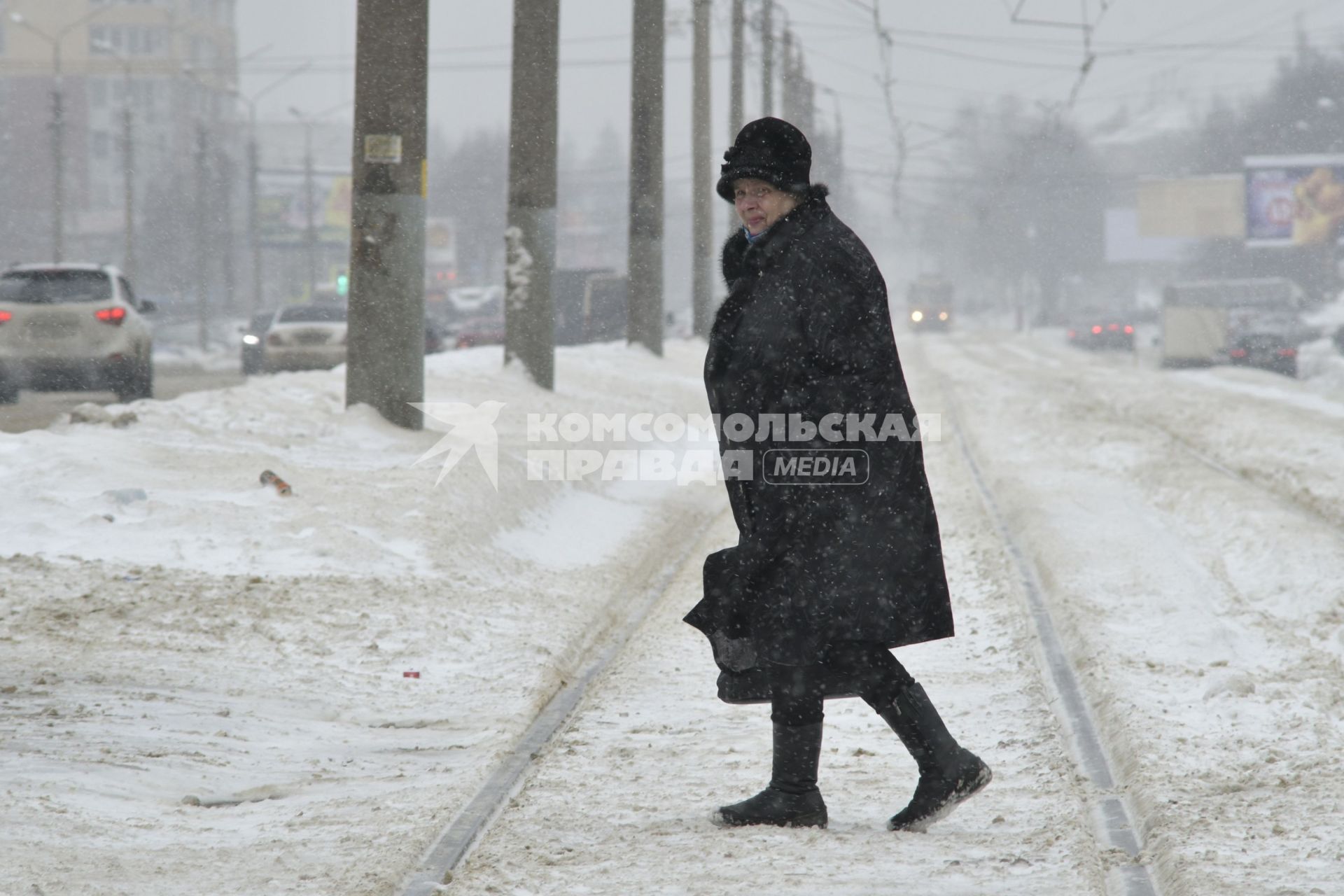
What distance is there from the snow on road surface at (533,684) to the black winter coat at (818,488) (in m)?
0.60

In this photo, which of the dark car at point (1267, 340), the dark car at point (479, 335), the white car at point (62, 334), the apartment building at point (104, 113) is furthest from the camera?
the apartment building at point (104, 113)

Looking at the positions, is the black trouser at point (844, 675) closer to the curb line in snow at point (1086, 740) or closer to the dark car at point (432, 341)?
the curb line in snow at point (1086, 740)

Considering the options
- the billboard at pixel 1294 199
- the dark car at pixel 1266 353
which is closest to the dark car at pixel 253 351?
the dark car at pixel 1266 353

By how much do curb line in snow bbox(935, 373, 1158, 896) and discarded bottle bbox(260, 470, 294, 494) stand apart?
390cm

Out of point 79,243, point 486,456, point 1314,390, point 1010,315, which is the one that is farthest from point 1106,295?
point 486,456

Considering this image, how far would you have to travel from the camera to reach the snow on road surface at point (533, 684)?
151 inches

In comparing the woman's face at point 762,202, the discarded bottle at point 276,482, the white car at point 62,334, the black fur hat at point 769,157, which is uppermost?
the black fur hat at point 769,157

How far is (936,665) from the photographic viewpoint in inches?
239

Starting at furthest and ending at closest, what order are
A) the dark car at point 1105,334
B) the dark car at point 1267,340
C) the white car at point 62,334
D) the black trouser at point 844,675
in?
the dark car at point 1105,334 → the dark car at point 1267,340 → the white car at point 62,334 → the black trouser at point 844,675

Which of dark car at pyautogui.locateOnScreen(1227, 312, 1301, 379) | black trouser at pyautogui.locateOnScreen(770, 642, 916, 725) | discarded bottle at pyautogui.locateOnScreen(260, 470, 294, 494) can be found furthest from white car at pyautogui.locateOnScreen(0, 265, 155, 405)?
dark car at pyautogui.locateOnScreen(1227, 312, 1301, 379)

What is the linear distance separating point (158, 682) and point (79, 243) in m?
82.5

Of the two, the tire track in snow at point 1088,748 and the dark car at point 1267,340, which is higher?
the dark car at point 1267,340

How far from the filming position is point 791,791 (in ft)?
13.0

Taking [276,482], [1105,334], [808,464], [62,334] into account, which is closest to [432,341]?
[62,334]
